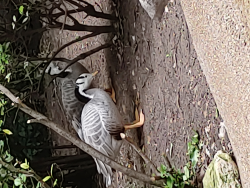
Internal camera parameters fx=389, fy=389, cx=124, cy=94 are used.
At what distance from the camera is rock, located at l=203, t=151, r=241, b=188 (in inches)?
42.8

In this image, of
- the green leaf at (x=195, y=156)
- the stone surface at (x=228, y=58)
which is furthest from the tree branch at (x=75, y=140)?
the stone surface at (x=228, y=58)

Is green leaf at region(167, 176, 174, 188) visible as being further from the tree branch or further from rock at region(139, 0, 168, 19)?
rock at region(139, 0, 168, 19)

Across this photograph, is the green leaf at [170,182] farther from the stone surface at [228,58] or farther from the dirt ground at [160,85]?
the stone surface at [228,58]

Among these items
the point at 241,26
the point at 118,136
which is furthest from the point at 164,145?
the point at 241,26

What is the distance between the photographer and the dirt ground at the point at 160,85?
53.1 inches

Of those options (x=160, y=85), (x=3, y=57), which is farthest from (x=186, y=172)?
(x=3, y=57)

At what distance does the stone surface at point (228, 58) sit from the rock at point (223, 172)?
6 centimetres

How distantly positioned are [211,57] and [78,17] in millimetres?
1827

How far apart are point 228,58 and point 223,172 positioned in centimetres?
38

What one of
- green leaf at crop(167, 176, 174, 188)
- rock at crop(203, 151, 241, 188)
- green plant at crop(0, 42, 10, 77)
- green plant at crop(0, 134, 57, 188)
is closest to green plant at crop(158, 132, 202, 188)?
green leaf at crop(167, 176, 174, 188)

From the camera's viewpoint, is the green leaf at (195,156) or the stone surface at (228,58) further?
the green leaf at (195,156)

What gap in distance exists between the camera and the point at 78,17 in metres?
2.67

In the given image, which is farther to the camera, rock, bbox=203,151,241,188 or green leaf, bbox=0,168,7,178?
green leaf, bbox=0,168,7,178

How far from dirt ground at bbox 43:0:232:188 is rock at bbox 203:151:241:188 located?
5cm
